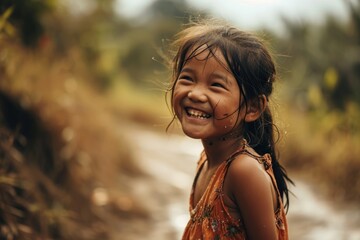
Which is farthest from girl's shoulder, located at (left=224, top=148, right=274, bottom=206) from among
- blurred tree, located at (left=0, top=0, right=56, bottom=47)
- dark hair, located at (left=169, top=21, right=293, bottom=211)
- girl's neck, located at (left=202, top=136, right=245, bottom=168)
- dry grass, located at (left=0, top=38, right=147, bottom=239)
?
blurred tree, located at (left=0, top=0, right=56, bottom=47)

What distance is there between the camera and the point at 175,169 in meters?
7.23

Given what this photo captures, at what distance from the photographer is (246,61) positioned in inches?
82.7

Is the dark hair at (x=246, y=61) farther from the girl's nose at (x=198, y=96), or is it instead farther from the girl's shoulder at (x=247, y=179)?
the girl's shoulder at (x=247, y=179)

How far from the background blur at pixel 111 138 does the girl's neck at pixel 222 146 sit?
1.15 ft

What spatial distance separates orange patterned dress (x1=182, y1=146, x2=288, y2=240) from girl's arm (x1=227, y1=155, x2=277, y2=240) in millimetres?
65

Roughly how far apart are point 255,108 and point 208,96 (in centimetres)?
25

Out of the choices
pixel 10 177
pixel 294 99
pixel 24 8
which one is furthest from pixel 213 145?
pixel 294 99

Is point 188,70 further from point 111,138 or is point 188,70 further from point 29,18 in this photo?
point 111,138

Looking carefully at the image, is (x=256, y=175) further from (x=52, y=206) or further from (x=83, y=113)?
(x=83, y=113)

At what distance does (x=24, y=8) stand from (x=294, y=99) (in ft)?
15.3

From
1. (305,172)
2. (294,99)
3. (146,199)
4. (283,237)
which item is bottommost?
(283,237)

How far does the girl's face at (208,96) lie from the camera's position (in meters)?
2.05

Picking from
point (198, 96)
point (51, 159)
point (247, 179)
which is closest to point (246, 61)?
point (198, 96)

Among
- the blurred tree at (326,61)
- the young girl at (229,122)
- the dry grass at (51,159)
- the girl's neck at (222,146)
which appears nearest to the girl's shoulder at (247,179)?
the young girl at (229,122)
